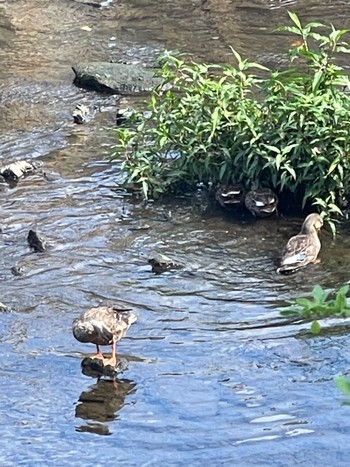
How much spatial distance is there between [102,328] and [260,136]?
2.77 metres

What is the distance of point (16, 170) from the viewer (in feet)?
28.9

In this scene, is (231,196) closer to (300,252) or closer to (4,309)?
(300,252)

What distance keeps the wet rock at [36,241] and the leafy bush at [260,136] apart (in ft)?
3.63

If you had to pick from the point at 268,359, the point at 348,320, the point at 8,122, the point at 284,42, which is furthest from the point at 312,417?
the point at 284,42

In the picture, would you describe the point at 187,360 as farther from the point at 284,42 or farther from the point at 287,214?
the point at 284,42

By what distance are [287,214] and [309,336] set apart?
2.21m

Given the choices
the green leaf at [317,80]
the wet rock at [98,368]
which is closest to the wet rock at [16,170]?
the green leaf at [317,80]

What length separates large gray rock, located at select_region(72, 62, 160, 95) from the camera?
445 inches

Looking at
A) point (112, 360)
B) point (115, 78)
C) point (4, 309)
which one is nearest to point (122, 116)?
point (115, 78)

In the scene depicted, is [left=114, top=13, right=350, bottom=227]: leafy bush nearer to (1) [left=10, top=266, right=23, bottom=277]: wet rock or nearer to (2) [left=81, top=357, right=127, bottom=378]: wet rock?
(1) [left=10, top=266, right=23, bottom=277]: wet rock

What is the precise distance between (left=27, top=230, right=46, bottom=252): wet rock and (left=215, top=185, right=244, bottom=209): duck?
57.2 inches

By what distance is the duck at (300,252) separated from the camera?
685 cm

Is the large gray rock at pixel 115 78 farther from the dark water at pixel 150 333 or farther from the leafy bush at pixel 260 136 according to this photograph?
the leafy bush at pixel 260 136

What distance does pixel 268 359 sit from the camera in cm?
566
